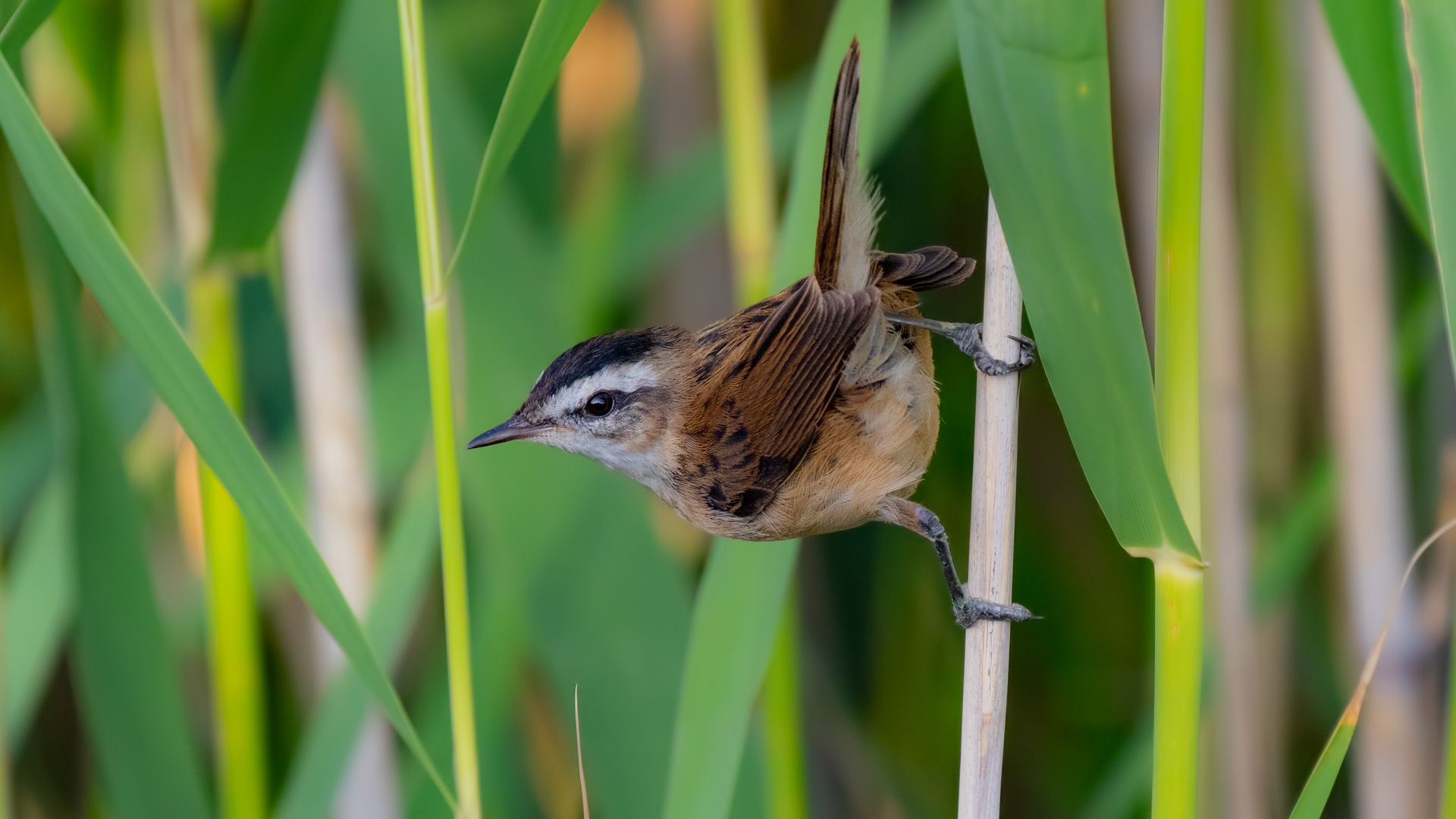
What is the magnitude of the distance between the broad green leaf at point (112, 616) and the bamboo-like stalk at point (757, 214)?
28.5 inches

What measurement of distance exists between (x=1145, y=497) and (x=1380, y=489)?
1.26 meters

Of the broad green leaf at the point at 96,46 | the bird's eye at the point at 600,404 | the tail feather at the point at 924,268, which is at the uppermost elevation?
the broad green leaf at the point at 96,46

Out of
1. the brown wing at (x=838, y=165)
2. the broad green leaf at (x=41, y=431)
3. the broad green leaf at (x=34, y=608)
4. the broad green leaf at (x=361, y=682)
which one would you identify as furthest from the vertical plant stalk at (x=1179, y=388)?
the broad green leaf at (x=41, y=431)

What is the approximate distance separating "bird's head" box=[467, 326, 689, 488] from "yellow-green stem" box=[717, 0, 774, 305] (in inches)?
6.2

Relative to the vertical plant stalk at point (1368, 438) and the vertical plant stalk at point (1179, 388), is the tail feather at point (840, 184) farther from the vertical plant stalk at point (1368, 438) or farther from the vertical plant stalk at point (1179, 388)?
the vertical plant stalk at point (1368, 438)

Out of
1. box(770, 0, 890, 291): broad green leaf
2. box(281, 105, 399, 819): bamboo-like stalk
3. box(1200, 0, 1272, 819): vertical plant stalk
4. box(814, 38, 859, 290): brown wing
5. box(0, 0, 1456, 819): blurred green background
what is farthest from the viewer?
box(1200, 0, 1272, 819): vertical plant stalk

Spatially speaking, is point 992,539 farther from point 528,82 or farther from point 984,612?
point 528,82

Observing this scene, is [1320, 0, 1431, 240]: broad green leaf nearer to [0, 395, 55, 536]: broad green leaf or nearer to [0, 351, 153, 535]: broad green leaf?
[0, 351, 153, 535]: broad green leaf

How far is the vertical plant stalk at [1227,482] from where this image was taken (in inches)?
74.1

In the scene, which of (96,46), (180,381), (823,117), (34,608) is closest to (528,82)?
(180,381)

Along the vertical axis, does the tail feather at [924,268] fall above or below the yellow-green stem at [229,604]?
above

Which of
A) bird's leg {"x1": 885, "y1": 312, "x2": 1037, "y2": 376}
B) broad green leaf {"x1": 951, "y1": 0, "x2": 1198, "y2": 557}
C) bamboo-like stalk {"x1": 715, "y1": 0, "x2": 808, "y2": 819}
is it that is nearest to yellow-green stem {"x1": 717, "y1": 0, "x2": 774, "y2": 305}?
bamboo-like stalk {"x1": 715, "y1": 0, "x2": 808, "y2": 819}

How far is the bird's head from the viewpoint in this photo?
1404 millimetres

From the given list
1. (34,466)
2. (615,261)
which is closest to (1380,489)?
(615,261)
